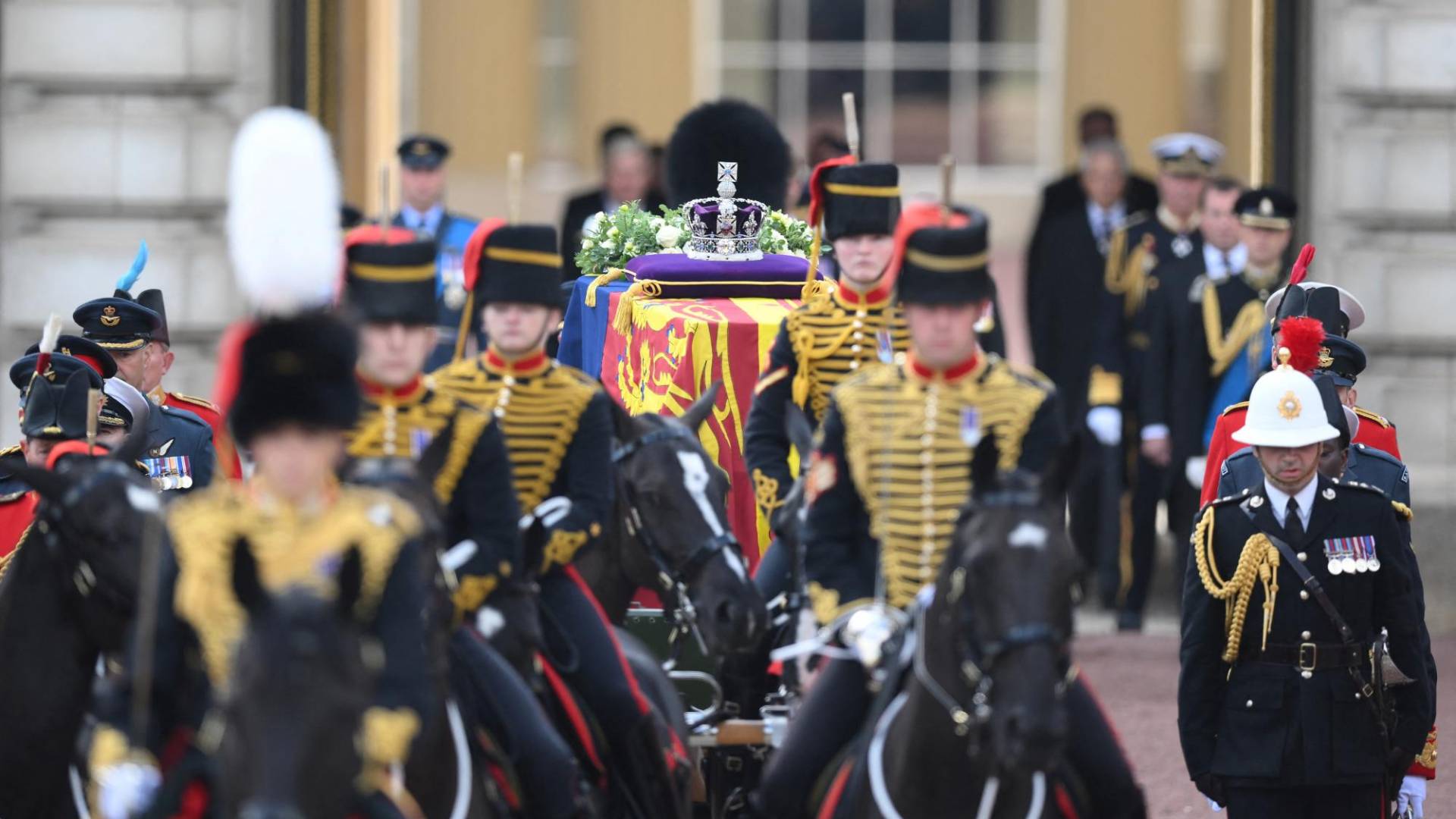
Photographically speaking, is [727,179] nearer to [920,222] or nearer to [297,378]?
[920,222]

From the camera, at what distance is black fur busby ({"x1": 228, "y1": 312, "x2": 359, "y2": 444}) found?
18.4 ft

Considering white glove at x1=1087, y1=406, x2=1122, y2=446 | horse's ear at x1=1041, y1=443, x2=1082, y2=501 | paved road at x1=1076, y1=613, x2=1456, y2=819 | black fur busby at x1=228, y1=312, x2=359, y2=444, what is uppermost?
black fur busby at x1=228, y1=312, x2=359, y2=444

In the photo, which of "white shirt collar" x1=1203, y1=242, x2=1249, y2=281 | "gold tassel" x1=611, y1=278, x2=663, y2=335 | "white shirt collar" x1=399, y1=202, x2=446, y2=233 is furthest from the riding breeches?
"white shirt collar" x1=399, y1=202, x2=446, y2=233

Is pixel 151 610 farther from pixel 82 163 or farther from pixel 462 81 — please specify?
pixel 462 81

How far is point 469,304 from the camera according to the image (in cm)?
817

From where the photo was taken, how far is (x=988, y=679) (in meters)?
5.91

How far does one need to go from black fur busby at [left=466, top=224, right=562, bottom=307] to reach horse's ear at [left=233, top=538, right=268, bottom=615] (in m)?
2.39

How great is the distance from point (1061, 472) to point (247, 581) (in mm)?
1767

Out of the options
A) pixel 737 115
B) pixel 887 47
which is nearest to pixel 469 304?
pixel 737 115

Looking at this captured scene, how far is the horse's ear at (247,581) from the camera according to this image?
17.5 ft

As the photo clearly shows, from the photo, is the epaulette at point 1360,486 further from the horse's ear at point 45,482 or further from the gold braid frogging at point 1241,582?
the horse's ear at point 45,482

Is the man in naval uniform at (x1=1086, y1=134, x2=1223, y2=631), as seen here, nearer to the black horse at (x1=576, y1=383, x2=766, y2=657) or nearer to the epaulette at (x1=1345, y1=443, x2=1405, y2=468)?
the epaulette at (x1=1345, y1=443, x2=1405, y2=468)

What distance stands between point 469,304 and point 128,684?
8.73 feet

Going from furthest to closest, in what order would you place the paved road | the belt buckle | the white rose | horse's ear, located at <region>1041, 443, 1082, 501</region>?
the white rose < the paved road < the belt buckle < horse's ear, located at <region>1041, 443, 1082, 501</region>
